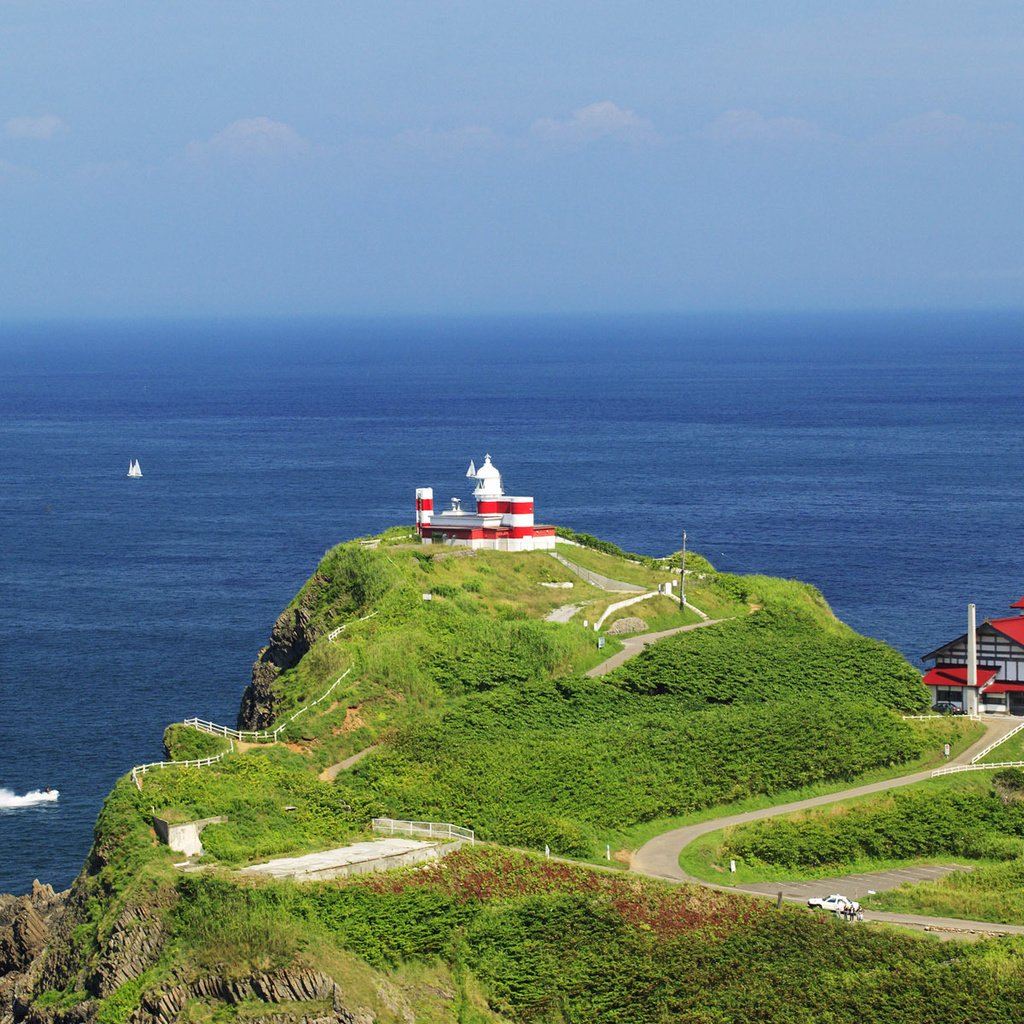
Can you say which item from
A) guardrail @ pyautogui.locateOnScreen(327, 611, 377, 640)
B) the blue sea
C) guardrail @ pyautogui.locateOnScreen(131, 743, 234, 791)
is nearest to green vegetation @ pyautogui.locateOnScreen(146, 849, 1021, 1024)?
guardrail @ pyautogui.locateOnScreen(131, 743, 234, 791)

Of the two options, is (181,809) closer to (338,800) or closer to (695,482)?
(338,800)

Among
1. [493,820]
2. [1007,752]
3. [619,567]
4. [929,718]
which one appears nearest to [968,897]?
[493,820]

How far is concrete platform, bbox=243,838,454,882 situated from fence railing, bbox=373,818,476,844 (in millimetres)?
706

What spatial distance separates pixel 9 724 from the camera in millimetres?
91438

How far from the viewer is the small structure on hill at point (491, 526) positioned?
92688 mm

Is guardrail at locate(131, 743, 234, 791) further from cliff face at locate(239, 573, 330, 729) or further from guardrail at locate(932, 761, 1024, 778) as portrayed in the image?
guardrail at locate(932, 761, 1024, 778)

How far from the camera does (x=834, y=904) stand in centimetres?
5422

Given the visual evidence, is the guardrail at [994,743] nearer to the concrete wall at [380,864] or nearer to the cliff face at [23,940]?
the concrete wall at [380,864]

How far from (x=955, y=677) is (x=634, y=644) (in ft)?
45.8

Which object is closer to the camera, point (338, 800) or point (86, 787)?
point (338, 800)

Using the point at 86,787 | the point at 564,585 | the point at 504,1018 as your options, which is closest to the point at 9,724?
the point at 86,787

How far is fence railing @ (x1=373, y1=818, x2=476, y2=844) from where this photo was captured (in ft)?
192

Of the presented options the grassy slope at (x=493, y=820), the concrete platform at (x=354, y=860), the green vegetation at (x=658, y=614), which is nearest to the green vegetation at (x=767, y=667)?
the grassy slope at (x=493, y=820)

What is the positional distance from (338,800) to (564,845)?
772 centimetres
